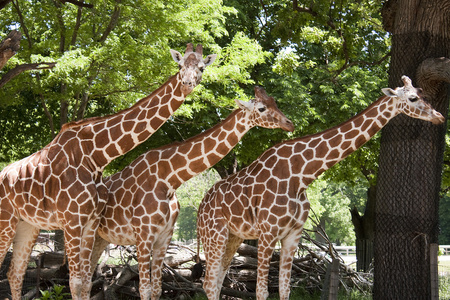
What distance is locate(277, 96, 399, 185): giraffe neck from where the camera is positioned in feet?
23.5

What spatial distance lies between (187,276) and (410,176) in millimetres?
4085

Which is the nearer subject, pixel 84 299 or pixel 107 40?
pixel 84 299

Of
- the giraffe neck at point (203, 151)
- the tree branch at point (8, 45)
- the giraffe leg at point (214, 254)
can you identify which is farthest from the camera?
the giraffe leg at point (214, 254)

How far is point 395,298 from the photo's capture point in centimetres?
A: 780

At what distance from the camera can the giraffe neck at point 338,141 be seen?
7.16 meters

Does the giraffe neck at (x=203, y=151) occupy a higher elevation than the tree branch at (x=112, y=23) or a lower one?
lower

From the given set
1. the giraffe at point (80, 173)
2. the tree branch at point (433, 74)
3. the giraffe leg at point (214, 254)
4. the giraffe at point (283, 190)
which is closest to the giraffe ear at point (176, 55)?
the giraffe at point (80, 173)

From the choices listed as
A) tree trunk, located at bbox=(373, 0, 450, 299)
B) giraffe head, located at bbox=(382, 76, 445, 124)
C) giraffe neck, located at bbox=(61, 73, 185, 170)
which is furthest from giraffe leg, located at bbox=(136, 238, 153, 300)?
giraffe head, located at bbox=(382, 76, 445, 124)

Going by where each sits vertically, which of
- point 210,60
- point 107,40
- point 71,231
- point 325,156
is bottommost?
point 71,231

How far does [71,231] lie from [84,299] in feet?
3.34

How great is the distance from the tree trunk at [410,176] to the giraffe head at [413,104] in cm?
113

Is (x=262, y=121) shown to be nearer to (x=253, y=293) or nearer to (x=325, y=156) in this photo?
(x=325, y=156)

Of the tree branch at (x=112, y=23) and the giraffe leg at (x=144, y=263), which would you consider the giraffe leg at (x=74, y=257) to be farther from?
the tree branch at (x=112, y=23)

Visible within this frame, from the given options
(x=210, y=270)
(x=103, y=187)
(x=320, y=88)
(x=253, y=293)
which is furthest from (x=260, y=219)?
(x=320, y=88)
